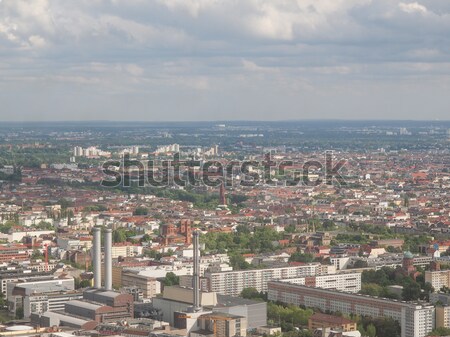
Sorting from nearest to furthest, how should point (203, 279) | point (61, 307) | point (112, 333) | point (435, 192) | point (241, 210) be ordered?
point (112, 333) → point (61, 307) → point (203, 279) → point (241, 210) → point (435, 192)

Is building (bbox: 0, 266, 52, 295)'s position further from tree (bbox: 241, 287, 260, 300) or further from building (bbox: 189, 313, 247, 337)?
building (bbox: 189, 313, 247, 337)

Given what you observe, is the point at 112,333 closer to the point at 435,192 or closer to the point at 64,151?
the point at 435,192

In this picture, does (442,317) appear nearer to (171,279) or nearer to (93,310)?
(93,310)

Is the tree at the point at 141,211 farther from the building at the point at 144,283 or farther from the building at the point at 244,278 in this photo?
the building at the point at 144,283

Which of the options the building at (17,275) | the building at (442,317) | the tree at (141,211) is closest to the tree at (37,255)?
the building at (17,275)

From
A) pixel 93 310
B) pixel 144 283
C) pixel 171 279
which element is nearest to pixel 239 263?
pixel 171 279

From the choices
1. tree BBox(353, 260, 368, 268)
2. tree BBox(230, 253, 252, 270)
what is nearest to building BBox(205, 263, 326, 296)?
tree BBox(230, 253, 252, 270)

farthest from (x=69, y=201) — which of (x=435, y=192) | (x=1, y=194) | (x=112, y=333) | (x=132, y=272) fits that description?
(x=112, y=333)
